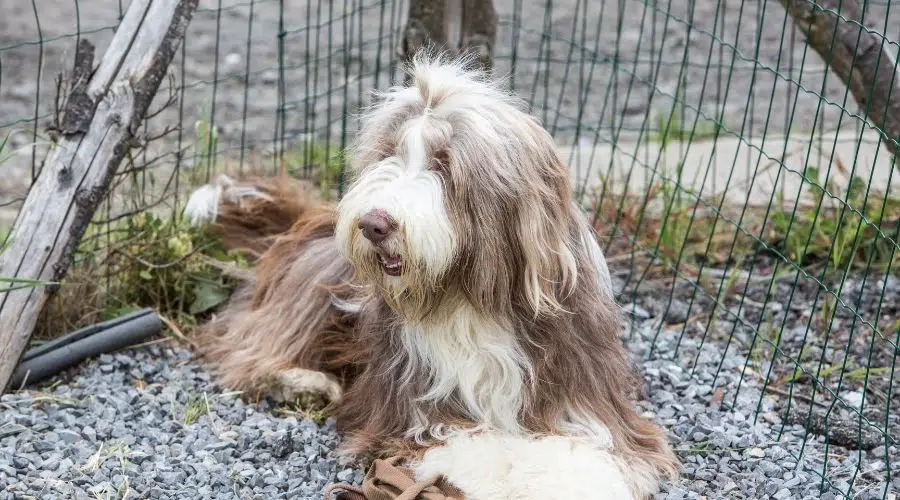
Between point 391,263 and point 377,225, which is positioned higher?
point 377,225

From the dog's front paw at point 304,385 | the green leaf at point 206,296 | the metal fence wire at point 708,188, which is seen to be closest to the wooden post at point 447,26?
the metal fence wire at point 708,188

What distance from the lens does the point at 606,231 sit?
534 cm

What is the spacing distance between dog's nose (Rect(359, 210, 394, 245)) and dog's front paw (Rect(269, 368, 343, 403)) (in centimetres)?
113

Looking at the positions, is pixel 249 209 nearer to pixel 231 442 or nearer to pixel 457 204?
pixel 231 442

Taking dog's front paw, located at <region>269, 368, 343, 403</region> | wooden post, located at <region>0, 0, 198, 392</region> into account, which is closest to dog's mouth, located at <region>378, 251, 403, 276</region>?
dog's front paw, located at <region>269, 368, 343, 403</region>

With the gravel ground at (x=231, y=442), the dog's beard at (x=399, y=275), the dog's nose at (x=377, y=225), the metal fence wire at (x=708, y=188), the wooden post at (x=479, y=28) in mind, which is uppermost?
the wooden post at (x=479, y=28)

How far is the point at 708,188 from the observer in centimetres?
593

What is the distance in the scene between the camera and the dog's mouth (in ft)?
10.3

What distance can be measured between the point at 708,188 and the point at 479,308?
2.90 meters

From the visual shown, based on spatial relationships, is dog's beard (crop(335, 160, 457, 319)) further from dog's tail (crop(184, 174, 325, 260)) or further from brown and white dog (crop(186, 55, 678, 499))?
dog's tail (crop(184, 174, 325, 260))

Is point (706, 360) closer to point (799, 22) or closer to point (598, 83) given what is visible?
point (799, 22)

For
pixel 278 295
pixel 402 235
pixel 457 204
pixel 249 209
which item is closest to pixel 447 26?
pixel 249 209

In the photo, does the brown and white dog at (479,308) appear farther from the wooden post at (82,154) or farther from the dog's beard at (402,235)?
the wooden post at (82,154)

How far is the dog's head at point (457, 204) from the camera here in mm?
3123
